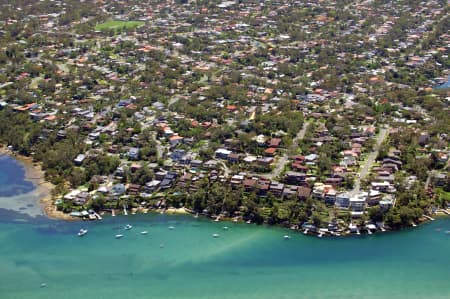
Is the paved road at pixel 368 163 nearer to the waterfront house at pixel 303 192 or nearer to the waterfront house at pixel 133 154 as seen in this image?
the waterfront house at pixel 303 192

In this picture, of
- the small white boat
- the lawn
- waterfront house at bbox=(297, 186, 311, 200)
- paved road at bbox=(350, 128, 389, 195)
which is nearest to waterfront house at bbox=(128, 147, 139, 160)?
the small white boat

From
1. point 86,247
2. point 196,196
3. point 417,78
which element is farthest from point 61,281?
point 417,78

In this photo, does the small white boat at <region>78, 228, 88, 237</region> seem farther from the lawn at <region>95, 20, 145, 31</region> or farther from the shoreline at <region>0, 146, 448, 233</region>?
the lawn at <region>95, 20, 145, 31</region>

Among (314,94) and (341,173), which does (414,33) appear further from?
(341,173)

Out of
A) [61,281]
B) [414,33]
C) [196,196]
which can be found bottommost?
[61,281]

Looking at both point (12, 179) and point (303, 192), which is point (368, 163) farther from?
point (12, 179)
